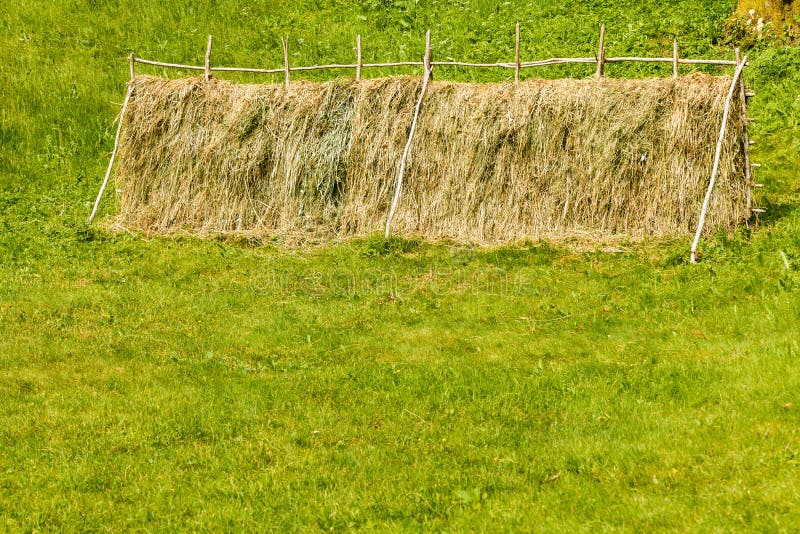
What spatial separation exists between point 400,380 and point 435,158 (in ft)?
21.4

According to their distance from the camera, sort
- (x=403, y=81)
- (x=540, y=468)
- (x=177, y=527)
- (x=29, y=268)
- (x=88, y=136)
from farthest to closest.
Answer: (x=88, y=136)
(x=403, y=81)
(x=29, y=268)
(x=540, y=468)
(x=177, y=527)

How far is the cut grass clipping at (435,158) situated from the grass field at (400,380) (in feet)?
2.97

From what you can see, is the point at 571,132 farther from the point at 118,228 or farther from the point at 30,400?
the point at 30,400

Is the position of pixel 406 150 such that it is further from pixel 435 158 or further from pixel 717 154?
pixel 717 154

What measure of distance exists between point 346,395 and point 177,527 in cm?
251

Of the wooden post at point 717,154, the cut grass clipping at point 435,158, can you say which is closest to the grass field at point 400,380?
the wooden post at point 717,154

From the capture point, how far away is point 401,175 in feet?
47.6

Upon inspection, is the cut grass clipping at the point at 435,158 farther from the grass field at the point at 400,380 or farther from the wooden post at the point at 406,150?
the grass field at the point at 400,380

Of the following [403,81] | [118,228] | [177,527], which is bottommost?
[177,527]

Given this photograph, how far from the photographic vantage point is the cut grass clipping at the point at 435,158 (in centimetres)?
1370

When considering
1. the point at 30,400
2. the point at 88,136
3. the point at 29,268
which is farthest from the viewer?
the point at 88,136

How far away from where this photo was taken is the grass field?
21.6ft

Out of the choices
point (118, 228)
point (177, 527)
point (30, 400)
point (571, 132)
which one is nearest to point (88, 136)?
point (118, 228)

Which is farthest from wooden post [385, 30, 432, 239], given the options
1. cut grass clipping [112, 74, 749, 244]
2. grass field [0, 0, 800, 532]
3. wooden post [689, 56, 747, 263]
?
wooden post [689, 56, 747, 263]
